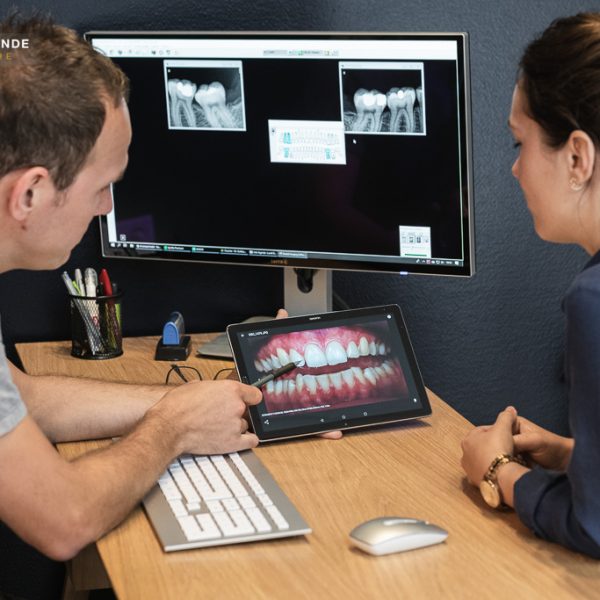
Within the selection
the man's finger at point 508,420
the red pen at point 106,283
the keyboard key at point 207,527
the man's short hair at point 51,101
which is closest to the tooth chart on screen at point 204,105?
the red pen at point 106,283

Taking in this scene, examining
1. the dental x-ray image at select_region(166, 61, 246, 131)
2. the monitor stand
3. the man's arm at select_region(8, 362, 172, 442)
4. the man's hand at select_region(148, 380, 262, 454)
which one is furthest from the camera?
the monitor stand

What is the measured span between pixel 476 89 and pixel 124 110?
1002 millimetres

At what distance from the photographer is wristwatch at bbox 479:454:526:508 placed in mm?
1345

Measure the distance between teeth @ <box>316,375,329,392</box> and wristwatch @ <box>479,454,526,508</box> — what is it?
35cm

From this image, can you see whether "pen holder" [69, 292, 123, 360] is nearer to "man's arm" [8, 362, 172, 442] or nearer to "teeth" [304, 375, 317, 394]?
"man's arm" [8, 362, 172, 442]

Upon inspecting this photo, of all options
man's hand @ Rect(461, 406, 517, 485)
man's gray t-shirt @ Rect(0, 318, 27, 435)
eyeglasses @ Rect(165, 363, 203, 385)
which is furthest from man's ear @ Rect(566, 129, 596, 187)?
eyeglasses @ Rect(165, 363, 203, 385)

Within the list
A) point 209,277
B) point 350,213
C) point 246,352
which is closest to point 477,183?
point 350,213

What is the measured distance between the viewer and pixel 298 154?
1.95 m

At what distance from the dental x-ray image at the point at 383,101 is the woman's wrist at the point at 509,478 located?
28.0 inches

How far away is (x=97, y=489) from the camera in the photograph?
1303mm

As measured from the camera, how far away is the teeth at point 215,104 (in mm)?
1971

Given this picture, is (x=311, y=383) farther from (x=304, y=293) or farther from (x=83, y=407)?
(x=304, y=293)

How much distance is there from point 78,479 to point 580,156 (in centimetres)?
71

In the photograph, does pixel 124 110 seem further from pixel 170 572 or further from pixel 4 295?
pixel 4 295
